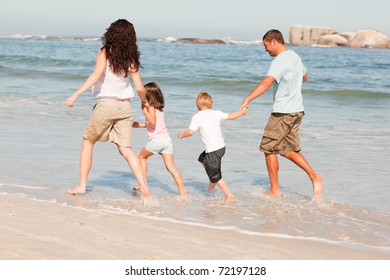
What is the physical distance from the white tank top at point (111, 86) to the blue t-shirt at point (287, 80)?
1447 millimetres

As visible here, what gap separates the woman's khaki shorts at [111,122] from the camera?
695 cm

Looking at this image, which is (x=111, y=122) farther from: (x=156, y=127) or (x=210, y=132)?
(x=210, y=132)

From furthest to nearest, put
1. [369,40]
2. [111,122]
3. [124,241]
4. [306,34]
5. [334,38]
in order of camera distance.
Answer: [306,34]
[334,38]
[369,40]
[111,122]
[124,241]

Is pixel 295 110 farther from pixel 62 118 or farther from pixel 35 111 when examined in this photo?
pixel 35 111

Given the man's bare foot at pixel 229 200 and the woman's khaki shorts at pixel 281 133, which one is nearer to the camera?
the man's bare foot at pixel 229 200

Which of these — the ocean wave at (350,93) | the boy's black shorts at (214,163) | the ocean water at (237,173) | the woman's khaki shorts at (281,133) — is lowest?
the ocean wave at (350,93)

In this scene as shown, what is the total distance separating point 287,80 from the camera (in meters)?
7.43

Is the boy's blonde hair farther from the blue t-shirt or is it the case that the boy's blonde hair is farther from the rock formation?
the rock formation

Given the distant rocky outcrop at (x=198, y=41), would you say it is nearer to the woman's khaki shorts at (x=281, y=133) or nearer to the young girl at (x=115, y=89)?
the woman's khaki shorts at (x=281, y=133)

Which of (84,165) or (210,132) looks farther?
(84,165)

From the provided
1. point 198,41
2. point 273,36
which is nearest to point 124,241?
point 273,36

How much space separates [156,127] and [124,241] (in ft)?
6.99

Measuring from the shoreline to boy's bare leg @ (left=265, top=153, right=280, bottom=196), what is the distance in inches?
65.1

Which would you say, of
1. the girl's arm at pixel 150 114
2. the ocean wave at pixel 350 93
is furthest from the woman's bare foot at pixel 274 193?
the ocean wave at pixel 350 93
